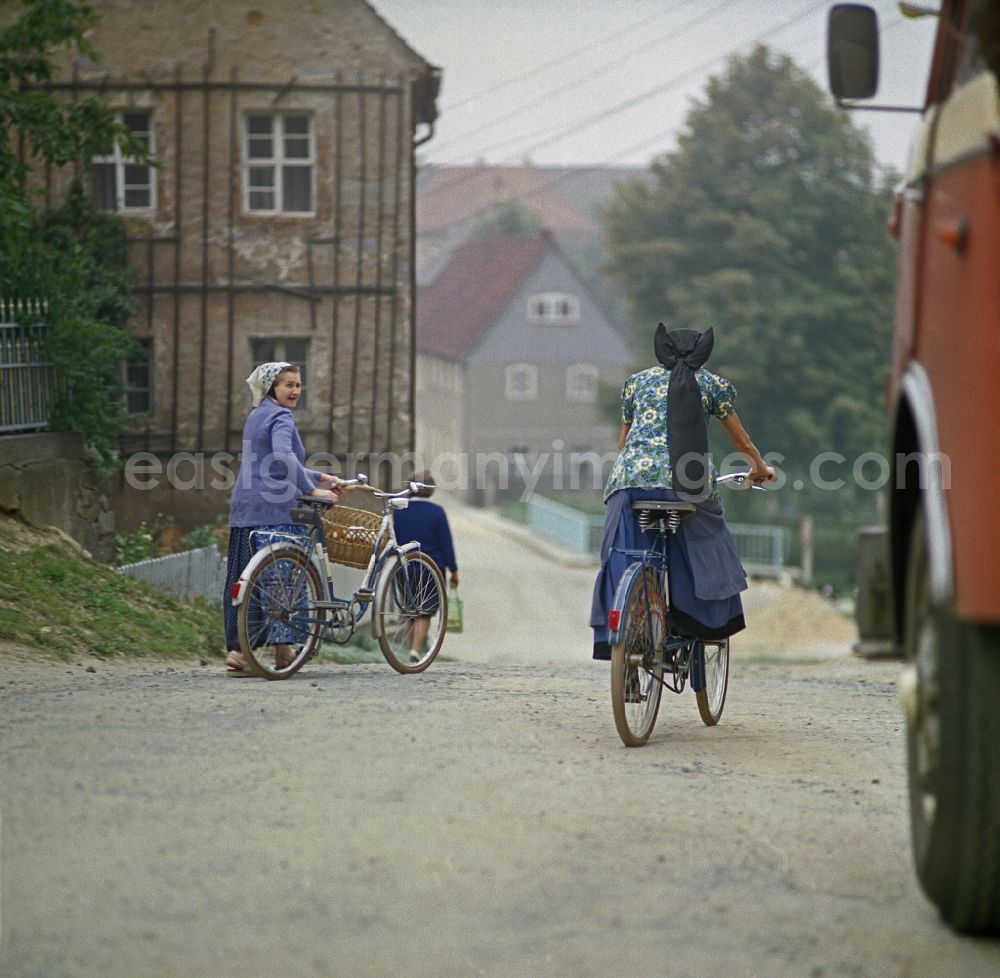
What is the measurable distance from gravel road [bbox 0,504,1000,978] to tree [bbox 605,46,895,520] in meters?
39.5

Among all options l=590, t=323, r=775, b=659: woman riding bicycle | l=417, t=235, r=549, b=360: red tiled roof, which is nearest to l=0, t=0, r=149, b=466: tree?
l=590, t=323, r=775, b=659: woman riding bicycle

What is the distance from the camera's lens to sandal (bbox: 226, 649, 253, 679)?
9305 millimetres

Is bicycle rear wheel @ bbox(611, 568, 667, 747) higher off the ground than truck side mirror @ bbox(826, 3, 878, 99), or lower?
lower

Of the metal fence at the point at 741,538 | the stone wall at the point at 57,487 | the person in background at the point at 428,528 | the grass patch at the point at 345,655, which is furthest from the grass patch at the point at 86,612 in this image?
the metal fence at the point at 741,538

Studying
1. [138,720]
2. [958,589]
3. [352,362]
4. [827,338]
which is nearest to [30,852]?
[138,720]

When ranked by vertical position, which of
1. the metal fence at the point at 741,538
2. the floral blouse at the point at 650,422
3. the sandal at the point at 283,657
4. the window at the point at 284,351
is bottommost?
the metal fence at the point at 741,538

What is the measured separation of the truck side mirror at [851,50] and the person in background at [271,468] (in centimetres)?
428

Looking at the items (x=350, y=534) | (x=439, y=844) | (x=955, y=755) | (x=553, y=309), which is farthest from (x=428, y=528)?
(x=553, y=309)

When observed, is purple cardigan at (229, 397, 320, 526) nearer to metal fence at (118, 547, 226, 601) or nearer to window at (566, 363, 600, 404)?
metal fence at (118, 547, 226, 601)

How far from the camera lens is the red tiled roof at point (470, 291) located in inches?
2443

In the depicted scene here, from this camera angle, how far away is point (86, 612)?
38.8ft

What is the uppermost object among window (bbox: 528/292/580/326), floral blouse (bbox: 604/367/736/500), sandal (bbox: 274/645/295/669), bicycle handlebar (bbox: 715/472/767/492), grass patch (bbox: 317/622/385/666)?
window (bbox: 528/292/580/326)

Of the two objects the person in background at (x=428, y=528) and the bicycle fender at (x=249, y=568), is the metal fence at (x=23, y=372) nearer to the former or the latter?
the person in background at (x=428, y=528)

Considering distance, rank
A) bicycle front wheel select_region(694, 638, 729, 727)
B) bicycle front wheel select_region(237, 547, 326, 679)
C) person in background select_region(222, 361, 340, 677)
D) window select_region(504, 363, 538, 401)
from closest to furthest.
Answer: bicycle front wheel select_region(694, 638, 729, 727)
bicycle front wheel select_region(237, 547, 326, 679)
person in background select_region(222, 361, 340, 677)
window select_region(504, 363, 538, 401)
